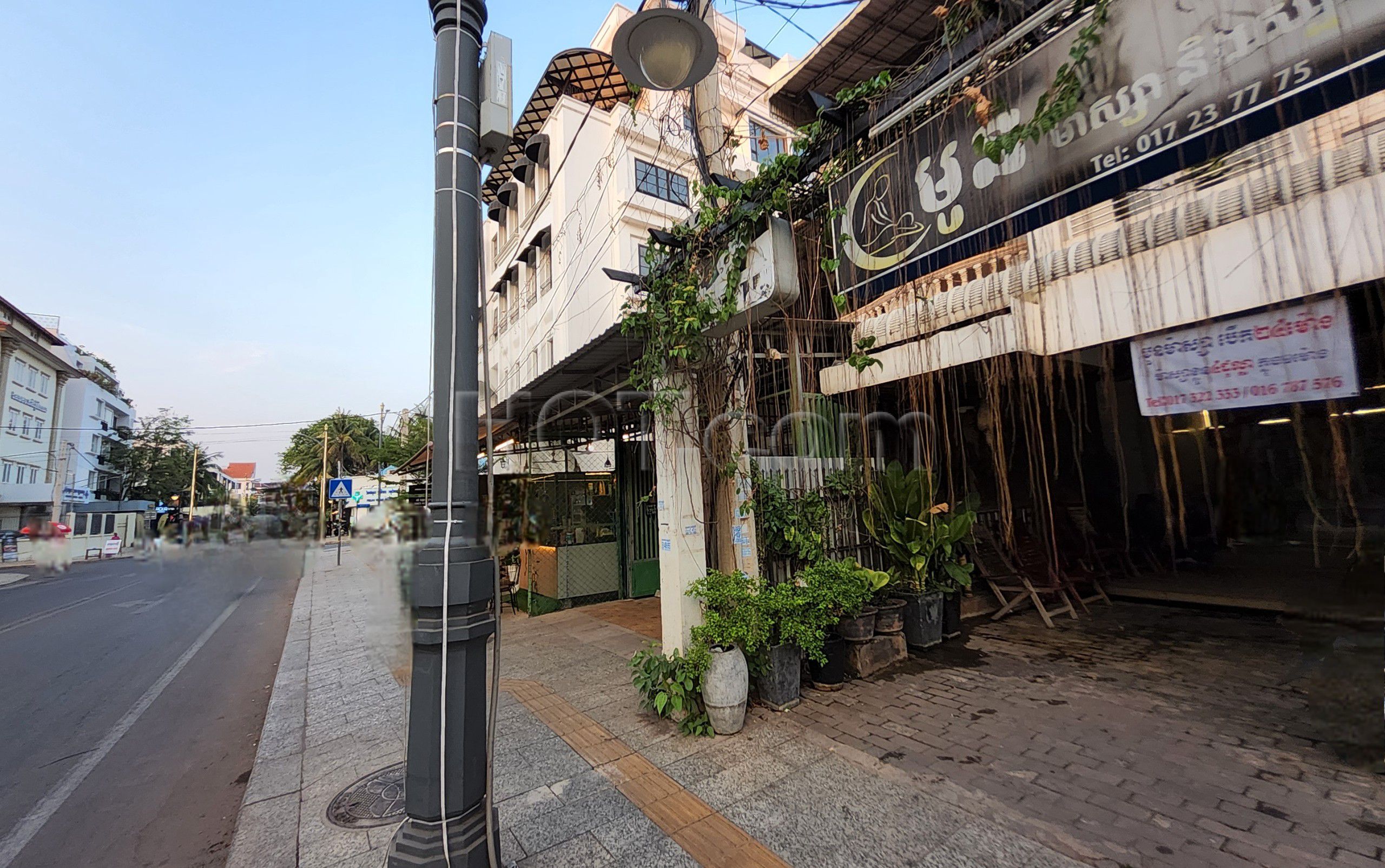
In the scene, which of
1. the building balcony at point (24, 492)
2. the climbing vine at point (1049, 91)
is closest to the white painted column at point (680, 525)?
the climbing vine at point (1049, 91)

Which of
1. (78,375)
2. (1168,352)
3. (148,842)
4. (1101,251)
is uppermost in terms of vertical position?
(78,375)

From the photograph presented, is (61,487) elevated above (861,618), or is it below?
above

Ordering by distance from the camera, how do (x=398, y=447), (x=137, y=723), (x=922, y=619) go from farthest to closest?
1. (x=398, y=447)
2. (x=922, y=619)
3. (x=137, y=723)

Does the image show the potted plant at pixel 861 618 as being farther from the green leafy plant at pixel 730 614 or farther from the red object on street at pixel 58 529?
the red object on street at pixel 58 529

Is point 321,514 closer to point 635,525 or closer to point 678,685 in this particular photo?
point 678,685

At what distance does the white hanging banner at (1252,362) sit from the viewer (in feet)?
8.29

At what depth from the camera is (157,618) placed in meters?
9.79

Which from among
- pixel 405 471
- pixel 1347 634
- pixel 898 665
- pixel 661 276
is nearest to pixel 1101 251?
pixel 1347 634

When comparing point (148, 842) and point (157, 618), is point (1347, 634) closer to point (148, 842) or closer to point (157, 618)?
point (148, 842)

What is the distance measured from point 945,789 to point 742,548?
84.7 inches

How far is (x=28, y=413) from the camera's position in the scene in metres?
8.27

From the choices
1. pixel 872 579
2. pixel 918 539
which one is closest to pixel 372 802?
pixel 872 579

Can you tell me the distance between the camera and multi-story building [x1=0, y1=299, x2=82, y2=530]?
6.46 meters

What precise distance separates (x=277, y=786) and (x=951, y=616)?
6.14 m
